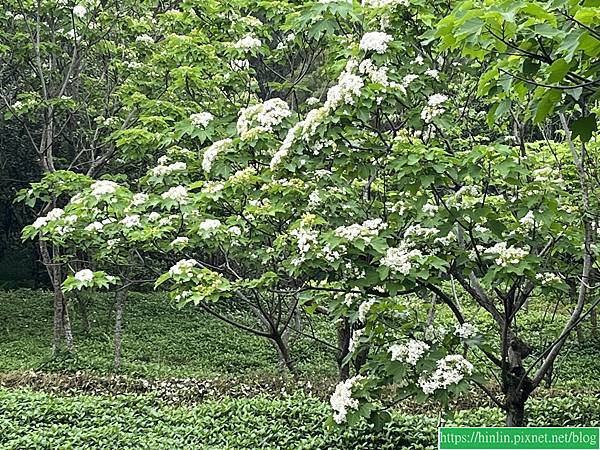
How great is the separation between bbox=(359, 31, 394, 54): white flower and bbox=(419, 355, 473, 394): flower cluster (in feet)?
5.18

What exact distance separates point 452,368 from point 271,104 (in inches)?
69.8

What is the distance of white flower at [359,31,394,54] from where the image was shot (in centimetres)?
322

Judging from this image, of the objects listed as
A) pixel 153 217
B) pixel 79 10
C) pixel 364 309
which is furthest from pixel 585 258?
pixel 79 10

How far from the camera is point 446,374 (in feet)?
9.98

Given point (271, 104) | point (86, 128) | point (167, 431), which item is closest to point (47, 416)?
point (167, 431)

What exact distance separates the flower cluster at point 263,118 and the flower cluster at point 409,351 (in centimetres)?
139

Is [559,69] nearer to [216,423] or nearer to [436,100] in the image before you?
[436,100]

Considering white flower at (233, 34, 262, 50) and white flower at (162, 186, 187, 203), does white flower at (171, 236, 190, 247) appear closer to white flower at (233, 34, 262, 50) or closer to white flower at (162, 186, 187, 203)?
white flower at (162, 186, 187, 203)

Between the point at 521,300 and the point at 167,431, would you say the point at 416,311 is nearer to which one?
the point at 521,300

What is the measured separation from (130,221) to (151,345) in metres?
6.38

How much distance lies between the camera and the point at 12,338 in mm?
10000

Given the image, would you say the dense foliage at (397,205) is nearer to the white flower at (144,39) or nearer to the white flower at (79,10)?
the white flower at (144,39)

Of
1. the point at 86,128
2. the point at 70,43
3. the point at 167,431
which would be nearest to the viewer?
the point at 167,431

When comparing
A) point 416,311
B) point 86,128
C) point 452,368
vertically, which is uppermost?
point 86,128
